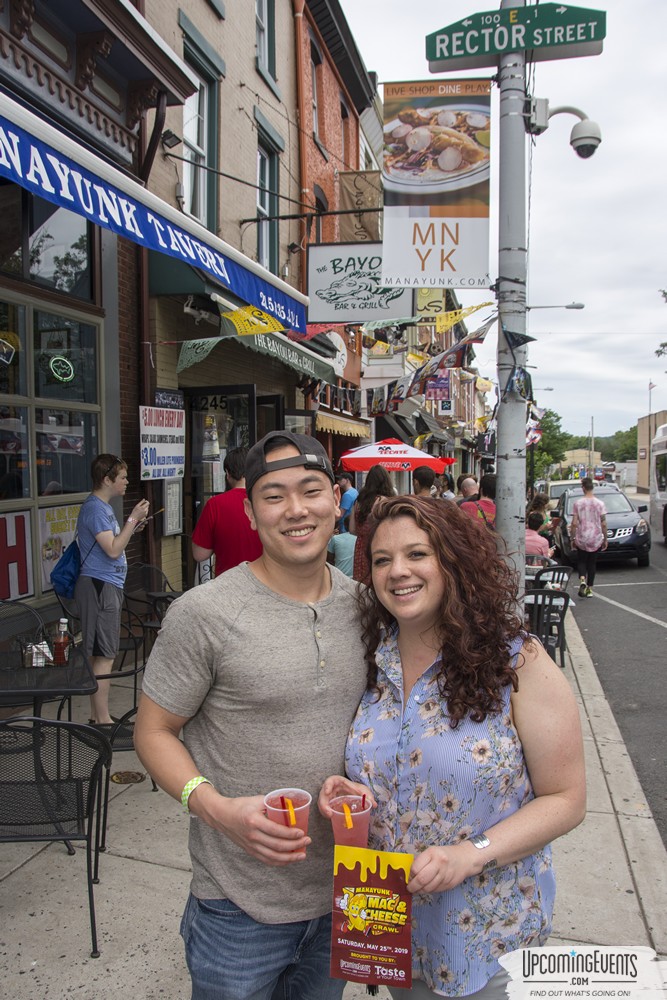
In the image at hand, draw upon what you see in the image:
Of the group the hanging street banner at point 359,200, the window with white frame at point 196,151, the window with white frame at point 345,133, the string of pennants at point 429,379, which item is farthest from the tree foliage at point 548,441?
the window with white frame at point 196,151

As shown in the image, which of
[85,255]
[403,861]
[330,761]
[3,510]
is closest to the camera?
[403,861]

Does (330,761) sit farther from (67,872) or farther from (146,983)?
(67,872)

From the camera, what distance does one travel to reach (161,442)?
7.09 m

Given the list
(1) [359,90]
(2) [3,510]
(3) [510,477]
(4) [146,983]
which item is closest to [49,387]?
(2) [3,510]

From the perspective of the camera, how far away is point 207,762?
1.67 m

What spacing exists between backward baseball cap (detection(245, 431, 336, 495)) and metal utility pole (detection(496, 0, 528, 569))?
9.65 feet

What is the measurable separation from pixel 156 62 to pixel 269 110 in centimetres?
540

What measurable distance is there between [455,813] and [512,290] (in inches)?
150

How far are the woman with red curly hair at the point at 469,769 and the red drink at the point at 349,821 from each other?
3cm

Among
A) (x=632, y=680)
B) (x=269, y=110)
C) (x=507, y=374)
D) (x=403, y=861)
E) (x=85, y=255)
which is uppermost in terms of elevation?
(x=269, y=110)

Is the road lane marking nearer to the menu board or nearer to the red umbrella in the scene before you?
the red umbrella

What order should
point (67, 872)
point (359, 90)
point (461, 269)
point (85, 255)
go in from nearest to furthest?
point (67, 872) → point (461, 269) → point (85, 255) → point (359, 90)

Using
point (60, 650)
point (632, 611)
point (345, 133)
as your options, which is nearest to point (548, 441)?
point (345, 133)

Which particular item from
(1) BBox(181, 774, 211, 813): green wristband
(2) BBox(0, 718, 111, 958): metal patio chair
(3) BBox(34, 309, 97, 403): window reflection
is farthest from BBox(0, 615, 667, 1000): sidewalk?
(3) BBox(34, 309, 97, 403): window reflection
